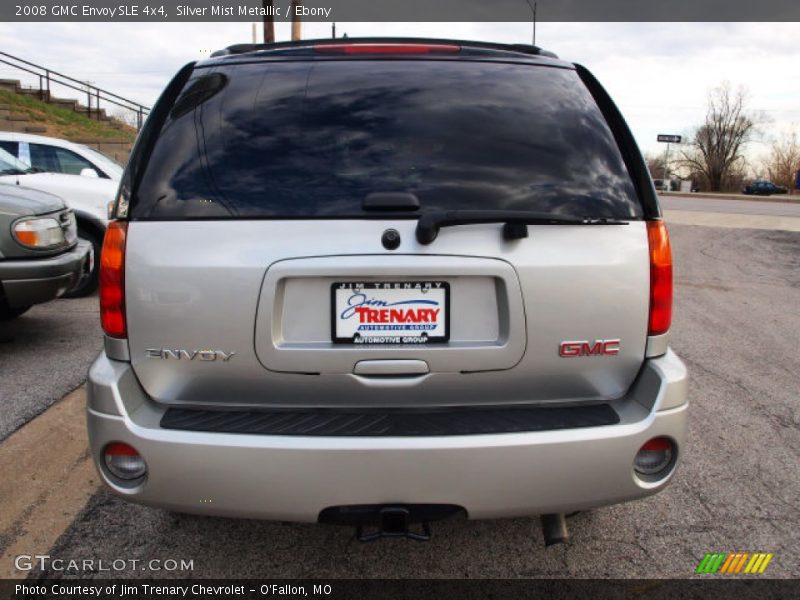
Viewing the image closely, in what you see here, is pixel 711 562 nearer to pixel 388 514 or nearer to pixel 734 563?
pixel 734 563

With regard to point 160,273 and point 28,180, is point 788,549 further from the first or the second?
point 28,180

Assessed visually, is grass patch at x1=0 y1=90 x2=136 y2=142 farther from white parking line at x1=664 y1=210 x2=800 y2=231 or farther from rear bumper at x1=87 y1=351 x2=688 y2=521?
rear bumper at x1=87 y1=351 x2=688 y2=521

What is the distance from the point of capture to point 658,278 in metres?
2.20

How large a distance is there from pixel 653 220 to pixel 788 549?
1520 millimetres

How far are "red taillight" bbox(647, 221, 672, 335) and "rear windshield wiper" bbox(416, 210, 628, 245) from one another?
219mm

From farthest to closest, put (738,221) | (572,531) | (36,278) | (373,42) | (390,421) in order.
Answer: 1. (738,221)
2. (36,278)
3. (572,531)
4. (373,42)
5. (390,421)

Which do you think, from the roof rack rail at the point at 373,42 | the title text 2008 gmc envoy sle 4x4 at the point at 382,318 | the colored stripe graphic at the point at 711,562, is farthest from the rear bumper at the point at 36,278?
the colored stripe graphic at the point at 711,562

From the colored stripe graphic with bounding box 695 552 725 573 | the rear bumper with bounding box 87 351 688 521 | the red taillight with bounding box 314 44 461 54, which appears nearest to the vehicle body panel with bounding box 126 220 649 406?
the rear bumper with bounding box 87 351 688 521

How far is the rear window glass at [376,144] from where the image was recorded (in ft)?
6.88

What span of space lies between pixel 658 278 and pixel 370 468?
1122 mm

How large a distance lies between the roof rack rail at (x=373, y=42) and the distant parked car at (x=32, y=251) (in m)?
3.02

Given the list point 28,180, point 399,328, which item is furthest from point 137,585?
point 28,180
